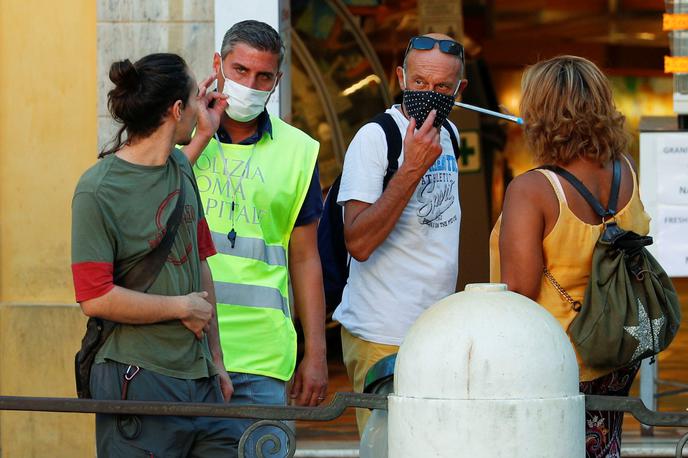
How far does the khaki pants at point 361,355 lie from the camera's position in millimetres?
5090

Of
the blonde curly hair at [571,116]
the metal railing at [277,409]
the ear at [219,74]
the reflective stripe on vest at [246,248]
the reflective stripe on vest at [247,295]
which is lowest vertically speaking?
the metal railing at [277,409]

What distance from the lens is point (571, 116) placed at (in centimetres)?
455

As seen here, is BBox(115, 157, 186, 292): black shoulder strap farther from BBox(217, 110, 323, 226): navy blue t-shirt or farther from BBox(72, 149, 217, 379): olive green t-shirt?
BBox(217, 110, 323, 226): navy blue t-shirt

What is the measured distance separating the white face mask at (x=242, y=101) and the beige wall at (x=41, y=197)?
9.60 ft

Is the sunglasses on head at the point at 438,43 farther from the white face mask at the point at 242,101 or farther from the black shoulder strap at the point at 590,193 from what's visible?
the black shoulder strap at the point at 590,193

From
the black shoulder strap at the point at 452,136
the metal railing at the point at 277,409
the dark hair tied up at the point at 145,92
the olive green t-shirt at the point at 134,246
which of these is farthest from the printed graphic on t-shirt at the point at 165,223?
the black shoulder strap at the point at 452,136

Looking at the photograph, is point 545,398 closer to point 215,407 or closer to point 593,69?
point 215,407

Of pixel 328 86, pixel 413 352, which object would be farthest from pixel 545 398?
pixel 328 86

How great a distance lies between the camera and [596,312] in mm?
4445

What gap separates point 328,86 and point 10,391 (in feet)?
15.2

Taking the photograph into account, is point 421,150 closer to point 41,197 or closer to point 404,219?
point 404,219

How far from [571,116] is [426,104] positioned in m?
0.67

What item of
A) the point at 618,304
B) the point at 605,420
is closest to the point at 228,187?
the point at 618,304

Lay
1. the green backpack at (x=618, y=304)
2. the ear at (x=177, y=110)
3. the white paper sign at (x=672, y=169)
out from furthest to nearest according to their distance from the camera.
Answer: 1. the white paper sign at (x=672, y=169)
2. the green backpack at (x=618, y=304)
3. the ear at (x=177, y=110)
